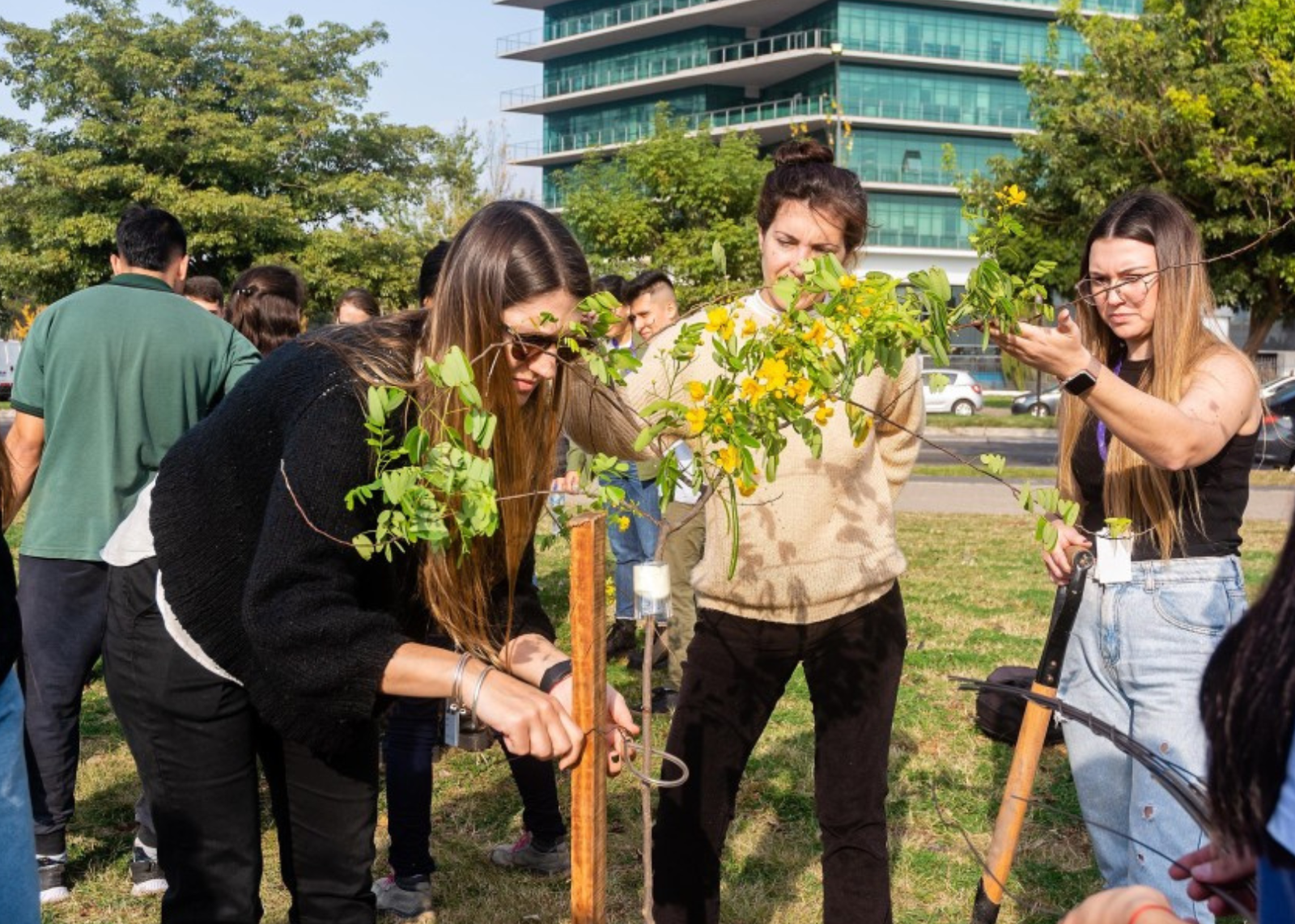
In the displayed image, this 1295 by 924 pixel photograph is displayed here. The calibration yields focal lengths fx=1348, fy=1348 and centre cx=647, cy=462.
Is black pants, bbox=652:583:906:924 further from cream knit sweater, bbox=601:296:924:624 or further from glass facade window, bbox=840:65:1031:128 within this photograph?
glass facade window, bbox=840:65:1031:128

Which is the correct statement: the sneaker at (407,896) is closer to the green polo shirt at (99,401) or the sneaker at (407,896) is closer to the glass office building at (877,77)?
the green polo shirt at (99,401)

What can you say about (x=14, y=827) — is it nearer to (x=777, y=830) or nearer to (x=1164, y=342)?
(x=1164, y=342)

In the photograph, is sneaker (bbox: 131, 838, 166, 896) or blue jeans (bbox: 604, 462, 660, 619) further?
blue jeans (bbox: 604, 462, 660, 619)

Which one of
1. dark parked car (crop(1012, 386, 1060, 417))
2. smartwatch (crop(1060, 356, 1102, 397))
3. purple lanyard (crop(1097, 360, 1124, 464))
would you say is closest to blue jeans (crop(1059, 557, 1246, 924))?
purple lanyard (crop(1097, 360, 1124, 464))

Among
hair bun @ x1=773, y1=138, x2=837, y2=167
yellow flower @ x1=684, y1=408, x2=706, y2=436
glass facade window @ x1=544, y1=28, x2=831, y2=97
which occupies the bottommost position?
yellow flower @ x1=684, y1=408, x2=706, y2=436

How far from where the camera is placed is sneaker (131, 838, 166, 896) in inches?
168

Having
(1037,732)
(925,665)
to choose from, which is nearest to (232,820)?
(1037,732)

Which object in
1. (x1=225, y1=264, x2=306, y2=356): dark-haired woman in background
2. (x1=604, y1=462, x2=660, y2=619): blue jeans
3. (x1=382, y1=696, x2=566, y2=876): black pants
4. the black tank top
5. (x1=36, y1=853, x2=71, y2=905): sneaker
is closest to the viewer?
the black tank top

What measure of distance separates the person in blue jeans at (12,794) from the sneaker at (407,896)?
6.27 feet

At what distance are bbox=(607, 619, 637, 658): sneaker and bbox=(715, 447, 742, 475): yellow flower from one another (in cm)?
517

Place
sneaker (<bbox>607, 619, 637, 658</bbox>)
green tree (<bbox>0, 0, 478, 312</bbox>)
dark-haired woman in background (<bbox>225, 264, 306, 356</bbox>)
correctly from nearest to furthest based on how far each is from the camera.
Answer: dark-haired woman in background (<bbox>225, 264, 306, 356</bbox>)
sneaker (<bbox>607, 619, 637, 658</bbox>)
green tree (<bbox>0, 0, 478, 312</bbox>)

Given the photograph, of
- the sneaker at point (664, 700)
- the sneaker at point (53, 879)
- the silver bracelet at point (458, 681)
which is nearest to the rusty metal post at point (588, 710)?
the silver bracelet at point (458, 681)

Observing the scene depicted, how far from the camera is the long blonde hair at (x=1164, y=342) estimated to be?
9.82 feet

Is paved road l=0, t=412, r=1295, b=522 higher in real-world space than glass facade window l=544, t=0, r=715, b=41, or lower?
lower
